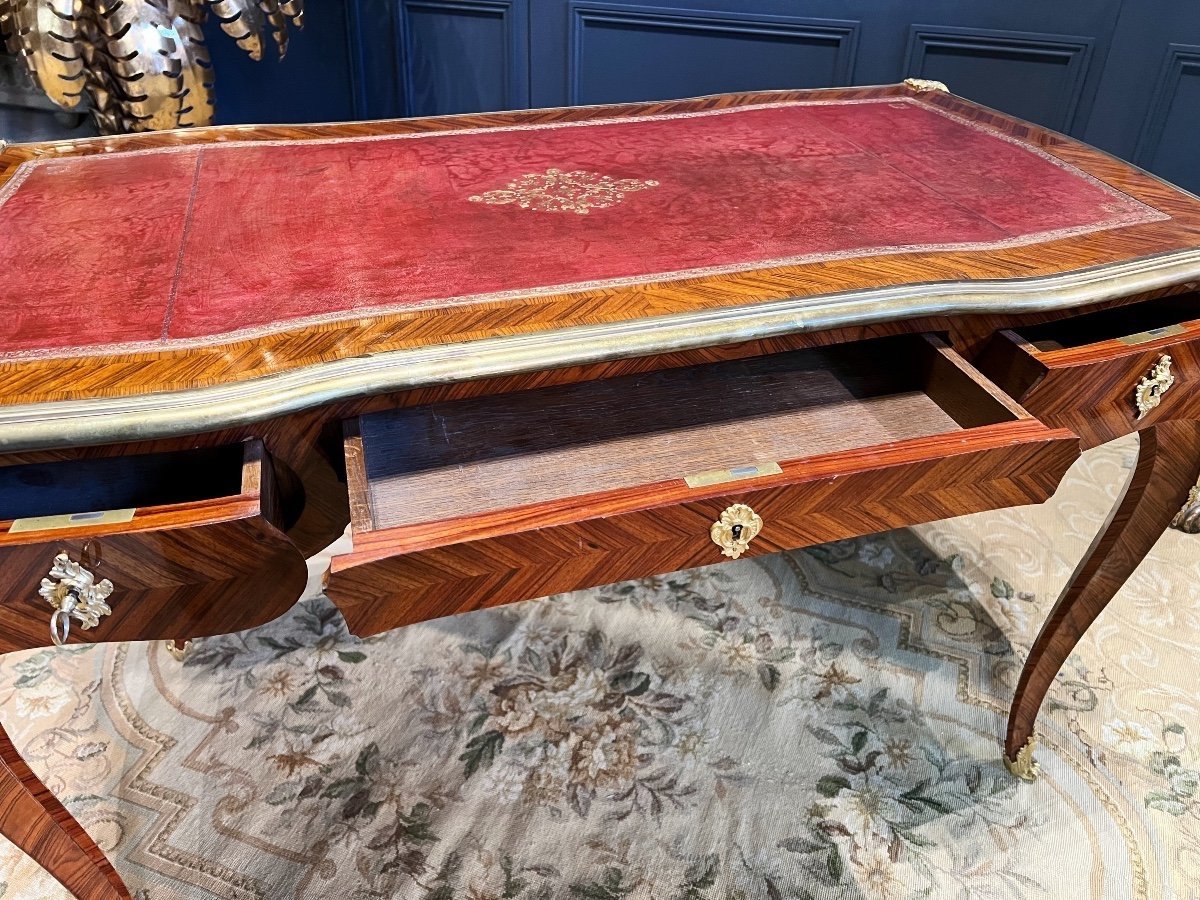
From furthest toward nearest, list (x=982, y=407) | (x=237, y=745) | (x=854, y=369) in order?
(x=237, y=745)
(x=854, y=369)
(x=982, y=407)

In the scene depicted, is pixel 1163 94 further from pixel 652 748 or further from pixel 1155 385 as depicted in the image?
pixel 652 748

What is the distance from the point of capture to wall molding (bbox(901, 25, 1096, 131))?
59.9 inches

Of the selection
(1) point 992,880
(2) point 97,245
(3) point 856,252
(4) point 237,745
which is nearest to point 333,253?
(2) point 97,245

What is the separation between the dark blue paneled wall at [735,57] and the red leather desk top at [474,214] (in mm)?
695

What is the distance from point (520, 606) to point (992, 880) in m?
0.63

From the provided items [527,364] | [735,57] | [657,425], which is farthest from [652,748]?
[735,57]

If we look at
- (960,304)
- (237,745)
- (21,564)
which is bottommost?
(237,745)

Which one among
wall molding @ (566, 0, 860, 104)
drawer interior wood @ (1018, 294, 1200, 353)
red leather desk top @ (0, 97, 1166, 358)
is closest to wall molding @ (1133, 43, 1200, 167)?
wall molding @ (566, 0, 860, 104)

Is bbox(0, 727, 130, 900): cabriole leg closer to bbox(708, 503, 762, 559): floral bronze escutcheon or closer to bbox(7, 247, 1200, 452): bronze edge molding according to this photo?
bbox(7, 247, 1200, 452): bronze edge molding

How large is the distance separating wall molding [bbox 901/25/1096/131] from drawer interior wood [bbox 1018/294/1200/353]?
2.98 feet

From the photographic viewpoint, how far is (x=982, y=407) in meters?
0.67

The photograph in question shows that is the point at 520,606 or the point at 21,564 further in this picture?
the point at 520,606

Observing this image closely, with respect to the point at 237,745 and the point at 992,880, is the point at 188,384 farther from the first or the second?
the point at 992,880

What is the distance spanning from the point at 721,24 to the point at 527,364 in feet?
4.50
